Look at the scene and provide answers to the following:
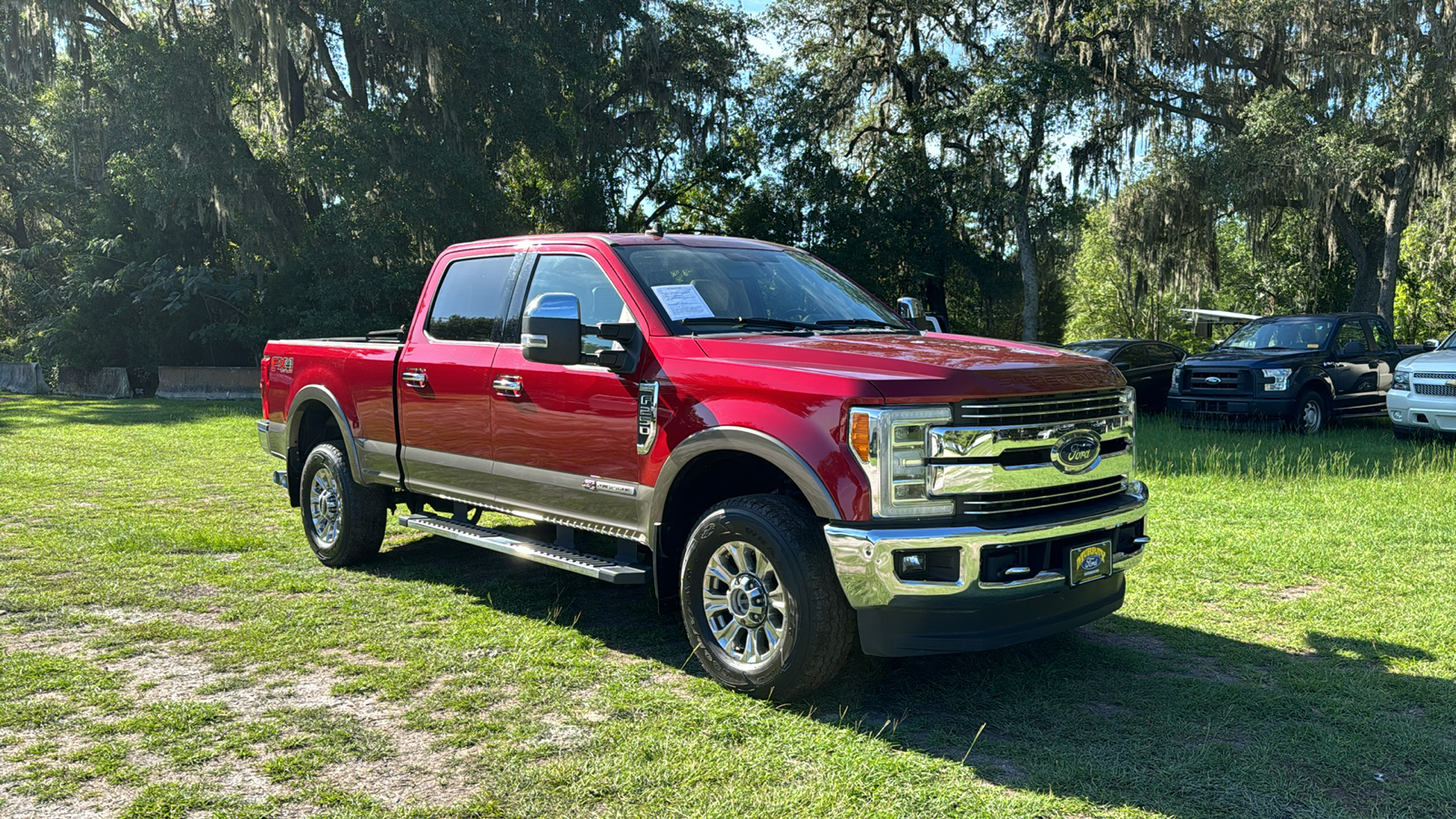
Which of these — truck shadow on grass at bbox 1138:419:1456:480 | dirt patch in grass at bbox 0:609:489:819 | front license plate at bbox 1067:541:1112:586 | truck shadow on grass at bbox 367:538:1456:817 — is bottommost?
truck shadow on grass at bbox 367:538:1456:817

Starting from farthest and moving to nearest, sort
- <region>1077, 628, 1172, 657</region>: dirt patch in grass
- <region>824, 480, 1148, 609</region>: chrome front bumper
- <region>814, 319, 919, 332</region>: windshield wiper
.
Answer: <region>814, 319, 919, 332</region>: windshield wiper → <region>1077, 628, 1172, 657</region>: dirt patch in grass → <region>824, 480, 1148, 609</region>: chrome front bumper

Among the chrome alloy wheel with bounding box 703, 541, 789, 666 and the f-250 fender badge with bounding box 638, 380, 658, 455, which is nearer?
the chrome alloy wheel with bounding box 703, 541, 789, 666

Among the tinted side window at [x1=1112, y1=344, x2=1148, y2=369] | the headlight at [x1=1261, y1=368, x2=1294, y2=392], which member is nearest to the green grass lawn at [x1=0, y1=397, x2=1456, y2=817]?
the headlight at [x1=1261, y1=368, x2=1294, y2=392]

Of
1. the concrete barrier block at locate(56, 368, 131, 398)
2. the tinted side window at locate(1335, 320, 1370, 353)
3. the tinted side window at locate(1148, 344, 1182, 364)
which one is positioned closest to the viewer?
the tinted side window at locate(1335, 320, 1370, 353)

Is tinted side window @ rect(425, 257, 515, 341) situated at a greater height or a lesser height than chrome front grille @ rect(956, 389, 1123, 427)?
greater

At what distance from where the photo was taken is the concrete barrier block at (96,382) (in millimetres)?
30500

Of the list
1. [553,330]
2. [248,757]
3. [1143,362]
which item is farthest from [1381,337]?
[248,757]

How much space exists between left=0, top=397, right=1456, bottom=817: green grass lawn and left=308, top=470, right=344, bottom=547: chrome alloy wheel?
10.4 inches

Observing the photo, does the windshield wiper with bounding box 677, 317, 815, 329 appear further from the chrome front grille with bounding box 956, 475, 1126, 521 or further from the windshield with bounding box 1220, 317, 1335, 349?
the windshield with bounding box 1220, 317, 1335, 349

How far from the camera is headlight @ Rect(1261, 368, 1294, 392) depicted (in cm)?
1538

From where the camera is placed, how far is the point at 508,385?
19.3 feet

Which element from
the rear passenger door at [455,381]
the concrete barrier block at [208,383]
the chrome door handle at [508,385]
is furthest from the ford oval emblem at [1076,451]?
the concrete barrier block at [208,383]

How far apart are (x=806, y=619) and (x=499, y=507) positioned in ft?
7.80

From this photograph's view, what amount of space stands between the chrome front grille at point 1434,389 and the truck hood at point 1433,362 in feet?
0.59
